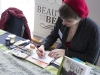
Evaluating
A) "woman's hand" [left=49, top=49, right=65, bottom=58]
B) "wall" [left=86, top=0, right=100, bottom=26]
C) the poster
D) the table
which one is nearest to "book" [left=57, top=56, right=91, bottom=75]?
the table

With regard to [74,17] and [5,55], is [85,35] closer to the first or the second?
[74,17]

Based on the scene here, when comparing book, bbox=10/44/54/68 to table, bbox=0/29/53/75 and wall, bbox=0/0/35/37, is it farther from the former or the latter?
wall, bbox=0/0/35/37

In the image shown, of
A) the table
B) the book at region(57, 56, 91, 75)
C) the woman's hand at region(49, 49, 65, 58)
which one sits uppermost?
the book at region(57, 56, 91, 75)

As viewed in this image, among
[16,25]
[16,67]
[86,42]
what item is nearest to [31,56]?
[16,67]

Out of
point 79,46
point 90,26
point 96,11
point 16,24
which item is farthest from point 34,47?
point 96,11

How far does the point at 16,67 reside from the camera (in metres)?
1.07

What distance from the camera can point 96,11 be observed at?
1.80 metres

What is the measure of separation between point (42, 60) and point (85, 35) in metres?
0.46

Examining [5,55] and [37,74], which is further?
[5,55]

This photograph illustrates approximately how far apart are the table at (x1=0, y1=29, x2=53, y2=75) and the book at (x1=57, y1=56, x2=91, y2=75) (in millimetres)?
158

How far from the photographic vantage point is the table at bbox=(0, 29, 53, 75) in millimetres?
1026

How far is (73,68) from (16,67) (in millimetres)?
443

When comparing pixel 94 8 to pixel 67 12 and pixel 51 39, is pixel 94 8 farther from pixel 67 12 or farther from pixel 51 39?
pixel 67 12

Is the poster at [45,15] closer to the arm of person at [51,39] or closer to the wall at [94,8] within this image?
the wall at [94,8]
